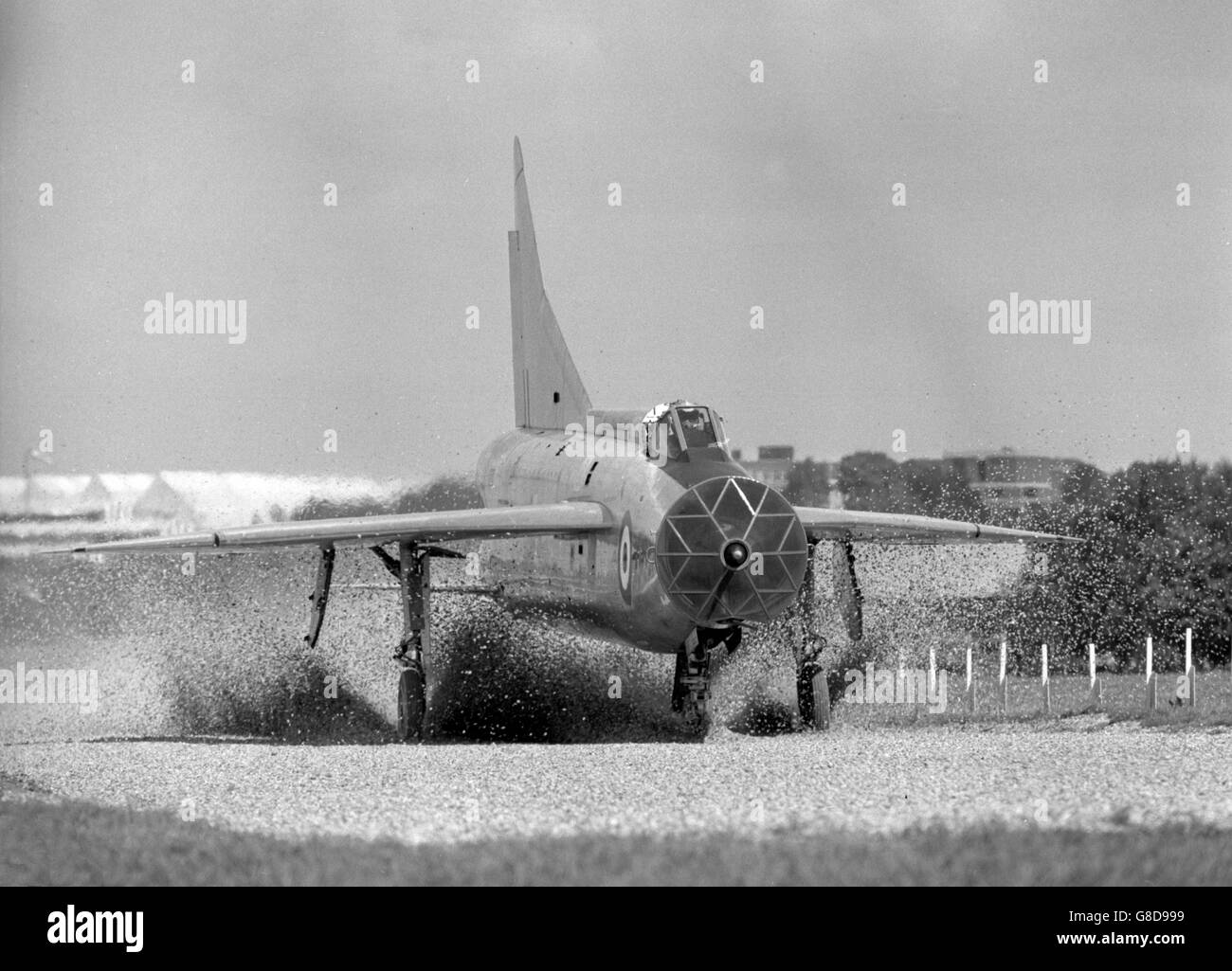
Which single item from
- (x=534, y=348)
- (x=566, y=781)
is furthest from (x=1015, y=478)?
(x=566, y=781)

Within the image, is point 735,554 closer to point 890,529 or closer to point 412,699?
point 890,529

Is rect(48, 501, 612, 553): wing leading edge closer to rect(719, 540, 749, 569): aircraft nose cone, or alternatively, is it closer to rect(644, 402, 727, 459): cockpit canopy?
rect(644, 402, 727, 459): cockpit canopy

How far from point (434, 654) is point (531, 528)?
684cm

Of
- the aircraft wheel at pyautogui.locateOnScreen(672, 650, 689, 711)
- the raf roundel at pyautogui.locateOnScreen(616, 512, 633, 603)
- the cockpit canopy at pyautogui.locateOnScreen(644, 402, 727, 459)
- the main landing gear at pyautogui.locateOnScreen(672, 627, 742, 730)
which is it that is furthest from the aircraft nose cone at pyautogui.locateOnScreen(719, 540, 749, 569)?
the aircraft wheel at pyautogui.locateOnScreen(672, 650, 689, 711)

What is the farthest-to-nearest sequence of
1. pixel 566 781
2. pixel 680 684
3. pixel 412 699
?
pixel 412 699 < pixel 680 684 < pixel 566 781

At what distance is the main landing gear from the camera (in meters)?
23.5

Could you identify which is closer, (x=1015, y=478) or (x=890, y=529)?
(x=890, y=529)

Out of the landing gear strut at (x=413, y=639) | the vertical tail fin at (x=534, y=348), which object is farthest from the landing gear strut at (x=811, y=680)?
the vertical tail fin at (x=534, y=348)

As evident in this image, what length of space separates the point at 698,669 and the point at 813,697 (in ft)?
11.2

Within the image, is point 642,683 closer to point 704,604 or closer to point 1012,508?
point 704,604

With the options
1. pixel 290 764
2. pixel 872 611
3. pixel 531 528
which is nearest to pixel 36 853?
pixel 290 764

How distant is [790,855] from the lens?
44.3 feet

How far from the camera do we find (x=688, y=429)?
23516 millimetres

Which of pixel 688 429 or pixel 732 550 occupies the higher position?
pixel 688 429
